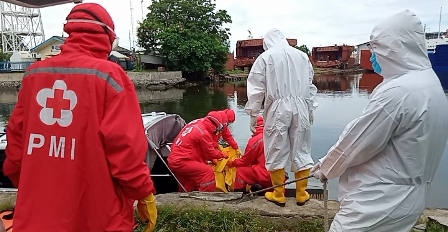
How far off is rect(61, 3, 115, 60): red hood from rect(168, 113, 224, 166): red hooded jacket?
9.38 ft

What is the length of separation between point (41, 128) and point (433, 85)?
72.9 inches

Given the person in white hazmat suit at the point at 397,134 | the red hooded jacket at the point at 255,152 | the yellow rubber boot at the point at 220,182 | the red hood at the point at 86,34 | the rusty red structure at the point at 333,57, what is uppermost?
the rusty red structure at the point at 333,57

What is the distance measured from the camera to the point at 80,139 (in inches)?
65.5

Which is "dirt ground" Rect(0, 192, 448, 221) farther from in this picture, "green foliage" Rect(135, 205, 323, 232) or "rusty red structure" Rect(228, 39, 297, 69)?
"rusty red structure" Rect(228, 39, 297, 69)

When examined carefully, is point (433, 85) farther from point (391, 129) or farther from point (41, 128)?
point (41, 128)

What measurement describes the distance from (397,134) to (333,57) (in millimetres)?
51886

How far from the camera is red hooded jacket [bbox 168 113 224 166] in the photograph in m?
4.54

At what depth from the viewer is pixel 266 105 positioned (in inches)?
140

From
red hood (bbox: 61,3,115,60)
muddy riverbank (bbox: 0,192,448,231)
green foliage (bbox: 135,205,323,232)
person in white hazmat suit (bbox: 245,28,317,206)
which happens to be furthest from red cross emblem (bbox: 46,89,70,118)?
person in white hazmat suit (bbox: 245,28,317,206)

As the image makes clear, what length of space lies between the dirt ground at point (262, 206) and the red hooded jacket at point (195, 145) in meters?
0.90

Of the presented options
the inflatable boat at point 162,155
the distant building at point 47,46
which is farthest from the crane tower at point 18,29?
the inflatable boat at point 162,155

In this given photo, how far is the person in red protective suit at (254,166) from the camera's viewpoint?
14.3 ft

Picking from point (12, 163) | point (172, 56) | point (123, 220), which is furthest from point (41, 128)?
point (172, 56)

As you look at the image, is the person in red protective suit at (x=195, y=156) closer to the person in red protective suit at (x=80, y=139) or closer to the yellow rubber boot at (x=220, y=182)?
the yellow rubber boot at (x=220, y=182)
